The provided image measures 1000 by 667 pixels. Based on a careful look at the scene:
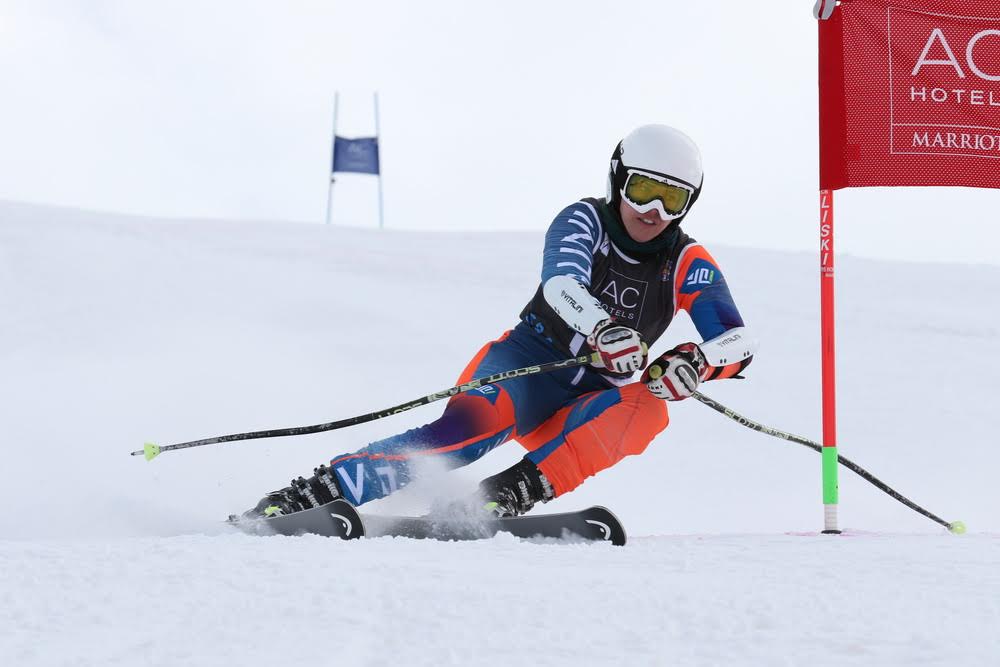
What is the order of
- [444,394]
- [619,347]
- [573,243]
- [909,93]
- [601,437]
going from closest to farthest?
[619,347] < [601,437] < [444,394] < [573,243] < [909,93]

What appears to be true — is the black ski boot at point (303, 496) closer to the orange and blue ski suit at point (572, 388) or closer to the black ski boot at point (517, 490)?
the orange and blue ski suit at point (572, 388)

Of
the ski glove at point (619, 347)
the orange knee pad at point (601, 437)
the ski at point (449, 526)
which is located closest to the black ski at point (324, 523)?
the ski at point (449, 526)

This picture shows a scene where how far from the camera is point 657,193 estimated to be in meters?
3.37

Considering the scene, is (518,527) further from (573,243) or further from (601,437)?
(573,243)

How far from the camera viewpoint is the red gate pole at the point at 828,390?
12.1 feet

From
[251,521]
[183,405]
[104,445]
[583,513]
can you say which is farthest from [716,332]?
[183,405]

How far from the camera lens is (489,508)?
121 inches

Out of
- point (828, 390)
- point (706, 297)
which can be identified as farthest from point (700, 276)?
point (828, 390)

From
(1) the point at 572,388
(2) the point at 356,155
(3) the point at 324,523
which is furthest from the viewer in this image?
(2) the point at 356,155

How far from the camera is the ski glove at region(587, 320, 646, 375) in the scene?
309cm

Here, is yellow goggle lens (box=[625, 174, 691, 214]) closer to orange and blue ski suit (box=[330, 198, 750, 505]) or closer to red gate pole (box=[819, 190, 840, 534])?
orange and blue ski suit (box=[330, 198, 750, 505])

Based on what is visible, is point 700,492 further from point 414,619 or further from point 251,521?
point 414,619

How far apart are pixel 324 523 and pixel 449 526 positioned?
1.22 ft

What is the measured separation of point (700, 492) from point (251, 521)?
3124 millimetres
